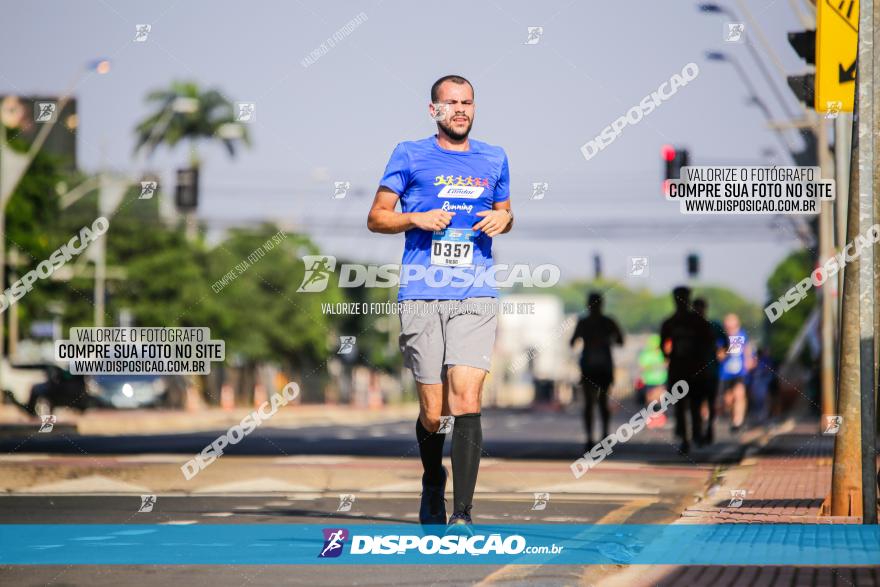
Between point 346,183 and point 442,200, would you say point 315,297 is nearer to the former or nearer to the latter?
point 346,183

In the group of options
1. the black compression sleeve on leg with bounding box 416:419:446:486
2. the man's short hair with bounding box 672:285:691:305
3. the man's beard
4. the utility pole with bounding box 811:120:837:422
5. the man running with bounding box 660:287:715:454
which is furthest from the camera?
the utility pole with bounding box 811:120:837:422

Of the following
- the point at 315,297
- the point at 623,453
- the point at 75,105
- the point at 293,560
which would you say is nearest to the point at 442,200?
the point at 293,560

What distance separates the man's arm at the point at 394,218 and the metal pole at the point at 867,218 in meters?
2.27

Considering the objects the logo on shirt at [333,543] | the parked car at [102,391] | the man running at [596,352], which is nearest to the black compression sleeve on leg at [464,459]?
the logo on shirt at [333,543]

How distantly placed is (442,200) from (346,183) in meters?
6.58

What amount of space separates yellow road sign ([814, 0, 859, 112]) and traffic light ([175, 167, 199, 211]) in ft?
73.8

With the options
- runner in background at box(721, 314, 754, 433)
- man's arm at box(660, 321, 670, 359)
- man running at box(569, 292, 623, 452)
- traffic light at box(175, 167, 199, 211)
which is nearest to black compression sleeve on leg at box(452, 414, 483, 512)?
man running at box(569, 292, 623, 452)

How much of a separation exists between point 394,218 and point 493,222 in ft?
1.52

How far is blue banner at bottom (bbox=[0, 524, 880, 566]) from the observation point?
6.66 metres

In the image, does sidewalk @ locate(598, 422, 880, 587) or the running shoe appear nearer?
sidewalk @ locate(598, 422, 880, 587)

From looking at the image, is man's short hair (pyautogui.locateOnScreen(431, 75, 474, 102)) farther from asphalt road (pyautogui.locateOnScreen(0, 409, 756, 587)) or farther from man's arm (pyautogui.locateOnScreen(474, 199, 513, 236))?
asphalt road (pyautogui.locateOnScreen(0, 409, 756, 587))

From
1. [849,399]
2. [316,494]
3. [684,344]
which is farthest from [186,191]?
[849,399]

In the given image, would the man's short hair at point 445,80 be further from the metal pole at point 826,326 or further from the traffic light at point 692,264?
the traffic light at point 692,264

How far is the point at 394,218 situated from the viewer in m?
7.28
